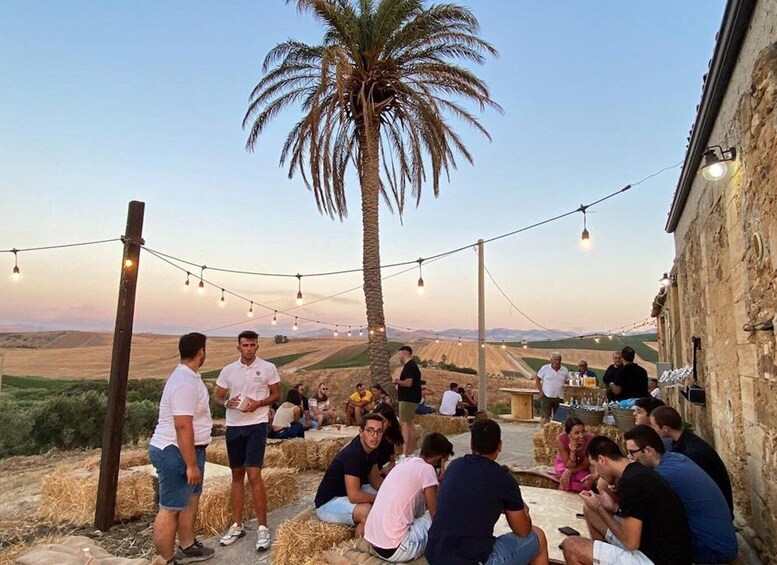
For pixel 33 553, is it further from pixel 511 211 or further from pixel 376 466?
pixel 511 211

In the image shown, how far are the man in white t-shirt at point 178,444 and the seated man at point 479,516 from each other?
194cm

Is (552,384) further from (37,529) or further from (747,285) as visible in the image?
(37,529)

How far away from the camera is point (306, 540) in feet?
11.2

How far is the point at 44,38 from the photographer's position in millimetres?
8672

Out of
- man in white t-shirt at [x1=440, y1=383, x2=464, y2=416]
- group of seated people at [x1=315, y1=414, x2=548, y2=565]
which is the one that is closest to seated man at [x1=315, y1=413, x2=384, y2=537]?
group of seated people at [x1=315, y1=414, x2=548, y2=565]

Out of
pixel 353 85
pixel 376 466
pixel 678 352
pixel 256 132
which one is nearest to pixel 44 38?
pixel 256 132

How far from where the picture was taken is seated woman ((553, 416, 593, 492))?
5.05 meters

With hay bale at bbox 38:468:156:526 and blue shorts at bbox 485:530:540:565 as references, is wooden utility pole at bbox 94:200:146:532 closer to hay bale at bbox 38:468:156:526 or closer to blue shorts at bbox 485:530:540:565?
hay bale at bbox 38:468:156:526

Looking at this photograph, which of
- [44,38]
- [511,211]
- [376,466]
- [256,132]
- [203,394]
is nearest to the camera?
[203,394]

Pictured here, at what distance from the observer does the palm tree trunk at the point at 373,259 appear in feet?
34.3

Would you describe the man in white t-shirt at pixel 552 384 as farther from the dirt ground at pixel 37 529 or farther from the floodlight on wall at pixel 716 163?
the floodlight on wall at pixel 716 163

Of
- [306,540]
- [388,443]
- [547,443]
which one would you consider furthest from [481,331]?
[306,540]

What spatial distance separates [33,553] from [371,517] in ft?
8.26

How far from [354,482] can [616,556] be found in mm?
1890
